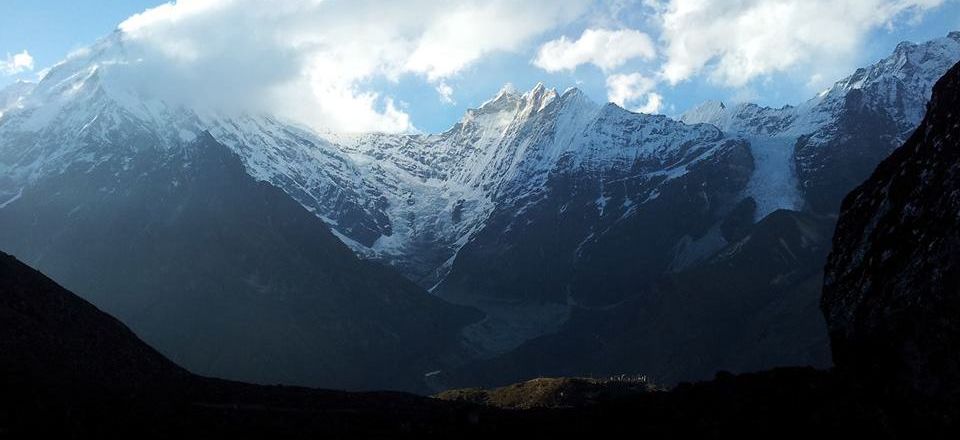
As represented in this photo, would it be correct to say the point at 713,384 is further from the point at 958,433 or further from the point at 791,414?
the point at 958,433

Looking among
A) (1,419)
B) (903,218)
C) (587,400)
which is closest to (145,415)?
(1,419)

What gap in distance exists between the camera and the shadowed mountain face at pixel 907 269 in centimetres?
4819

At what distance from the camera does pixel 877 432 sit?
5056cm

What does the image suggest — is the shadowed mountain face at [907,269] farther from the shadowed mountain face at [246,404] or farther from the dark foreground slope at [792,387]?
the shadowed mountain face at [246,404]

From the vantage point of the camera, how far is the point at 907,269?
5147 cm

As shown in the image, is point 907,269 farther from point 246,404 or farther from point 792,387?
point 246,404

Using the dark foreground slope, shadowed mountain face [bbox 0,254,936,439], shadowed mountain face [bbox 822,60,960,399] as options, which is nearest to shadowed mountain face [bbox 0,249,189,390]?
shadowed mountain face [bbox 0,254,936,439]

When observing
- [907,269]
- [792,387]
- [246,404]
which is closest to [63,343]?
[246,404]

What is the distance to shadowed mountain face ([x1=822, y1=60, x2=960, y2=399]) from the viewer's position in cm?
4819

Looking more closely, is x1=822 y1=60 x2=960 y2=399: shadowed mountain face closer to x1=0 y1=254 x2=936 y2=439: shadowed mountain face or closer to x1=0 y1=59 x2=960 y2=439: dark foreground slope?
x1=0 y1=59 x2=960 y2=439: dark foreground slope

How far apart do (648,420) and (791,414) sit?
28.8ft

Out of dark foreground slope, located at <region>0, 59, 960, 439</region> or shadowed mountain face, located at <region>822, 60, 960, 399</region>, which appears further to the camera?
dark foreground slope, located at <region>0, 59, 960, 439</region>

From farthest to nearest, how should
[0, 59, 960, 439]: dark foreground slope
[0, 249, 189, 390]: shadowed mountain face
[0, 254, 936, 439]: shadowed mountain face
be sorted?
[0, 249, 189, 390]: shadowed mountain face → [0, 254, 936, 439]: shadowed mountain face → [0, 59, 960, 439]: dark foreground slope

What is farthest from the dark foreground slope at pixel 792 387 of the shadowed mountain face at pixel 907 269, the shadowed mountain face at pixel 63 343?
the shadowed mountain face at pixel 63 343
